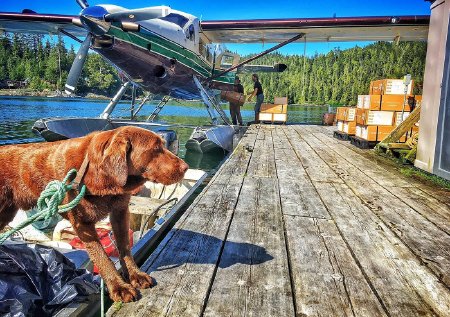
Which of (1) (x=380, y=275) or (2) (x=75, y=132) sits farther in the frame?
(2) (x=75, y=132)

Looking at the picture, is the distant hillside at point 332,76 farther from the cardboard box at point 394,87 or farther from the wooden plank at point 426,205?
the wooden plank at point 426,205

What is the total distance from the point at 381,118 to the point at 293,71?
12744 cm

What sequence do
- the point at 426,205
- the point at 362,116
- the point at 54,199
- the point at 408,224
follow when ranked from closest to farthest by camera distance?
the point at 54,199 < the point at 408,224 < the point at 426,205 < the point at 362,116

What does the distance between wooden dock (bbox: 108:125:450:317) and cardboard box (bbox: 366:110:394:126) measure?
3656mm

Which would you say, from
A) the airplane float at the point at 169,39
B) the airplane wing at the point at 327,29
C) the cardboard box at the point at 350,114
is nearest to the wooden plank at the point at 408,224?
the cardboard box at the point at 350,114

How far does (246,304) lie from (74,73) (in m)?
8.58

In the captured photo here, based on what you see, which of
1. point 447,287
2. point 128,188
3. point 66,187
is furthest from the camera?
point 447,287

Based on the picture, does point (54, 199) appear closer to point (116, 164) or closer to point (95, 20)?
point (116, 164)

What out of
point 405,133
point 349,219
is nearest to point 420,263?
point 349,219

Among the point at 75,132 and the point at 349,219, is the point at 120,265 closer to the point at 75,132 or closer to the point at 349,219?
the point at 349,219

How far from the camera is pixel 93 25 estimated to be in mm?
7648

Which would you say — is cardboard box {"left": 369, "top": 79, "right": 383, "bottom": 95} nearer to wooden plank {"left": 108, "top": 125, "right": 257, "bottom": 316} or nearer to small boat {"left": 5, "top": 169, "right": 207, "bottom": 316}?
small boat {"left": 5, "top": 169, "right": 207, "bottom": 316}

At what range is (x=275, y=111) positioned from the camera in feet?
55.0

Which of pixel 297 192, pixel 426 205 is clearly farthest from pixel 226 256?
pixel 426 205
